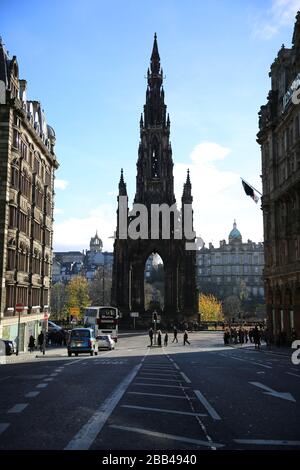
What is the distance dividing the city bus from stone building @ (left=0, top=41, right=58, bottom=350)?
5686 mm

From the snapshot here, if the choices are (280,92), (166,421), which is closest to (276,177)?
(280,92)

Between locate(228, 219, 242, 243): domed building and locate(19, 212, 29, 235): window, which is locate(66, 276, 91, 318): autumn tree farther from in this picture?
locate(228, 219, 242, 243): domed building

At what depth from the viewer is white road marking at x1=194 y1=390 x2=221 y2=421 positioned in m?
10.7

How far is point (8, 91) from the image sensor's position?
40.9 metres

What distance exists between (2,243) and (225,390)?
28.0 metres

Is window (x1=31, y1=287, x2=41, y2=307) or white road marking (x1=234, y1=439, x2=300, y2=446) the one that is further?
window (x1=31, y1=287, x2=41, y2=307)

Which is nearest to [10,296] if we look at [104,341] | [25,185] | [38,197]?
[104,341]

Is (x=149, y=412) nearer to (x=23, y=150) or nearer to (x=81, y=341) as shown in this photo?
(x=81, y=341)

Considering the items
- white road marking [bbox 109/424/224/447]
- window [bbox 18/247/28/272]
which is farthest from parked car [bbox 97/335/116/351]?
white road marking [bbox 109/424/224/447]

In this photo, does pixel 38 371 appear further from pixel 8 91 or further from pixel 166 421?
pixel 8 91

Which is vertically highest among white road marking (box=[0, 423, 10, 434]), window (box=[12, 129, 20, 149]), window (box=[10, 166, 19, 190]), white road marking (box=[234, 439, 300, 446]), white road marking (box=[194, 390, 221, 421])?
window (box=[12, 129, 20, 149])

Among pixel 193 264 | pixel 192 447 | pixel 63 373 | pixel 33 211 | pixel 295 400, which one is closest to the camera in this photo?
pixel 192 447

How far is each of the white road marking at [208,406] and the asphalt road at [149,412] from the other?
21mm
